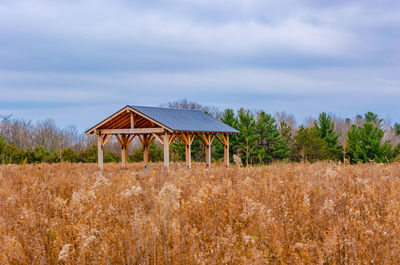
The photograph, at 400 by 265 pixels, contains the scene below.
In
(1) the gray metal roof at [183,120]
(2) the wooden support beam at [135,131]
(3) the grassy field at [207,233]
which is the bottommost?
(3) the grassy field at [207,233]

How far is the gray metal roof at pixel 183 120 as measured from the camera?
19.7m

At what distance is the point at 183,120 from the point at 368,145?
18.8 metres

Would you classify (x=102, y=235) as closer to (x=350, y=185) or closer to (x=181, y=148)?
(x=350, y=185)

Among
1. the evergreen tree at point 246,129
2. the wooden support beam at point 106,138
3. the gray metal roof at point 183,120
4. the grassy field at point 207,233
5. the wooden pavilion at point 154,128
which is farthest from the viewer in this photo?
the evergreen tree at point 246,129

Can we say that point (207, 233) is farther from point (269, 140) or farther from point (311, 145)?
point (311, 145)

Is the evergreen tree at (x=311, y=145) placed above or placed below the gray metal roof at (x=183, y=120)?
below

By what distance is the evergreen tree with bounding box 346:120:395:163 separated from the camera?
31234mm

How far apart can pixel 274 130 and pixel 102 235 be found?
94.6ft

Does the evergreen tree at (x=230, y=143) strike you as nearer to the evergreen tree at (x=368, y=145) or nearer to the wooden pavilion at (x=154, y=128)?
the wooden pavilion at (x=154, y=128)

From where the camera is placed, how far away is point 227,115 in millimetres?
31625

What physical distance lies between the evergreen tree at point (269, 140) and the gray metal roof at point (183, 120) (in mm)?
7238

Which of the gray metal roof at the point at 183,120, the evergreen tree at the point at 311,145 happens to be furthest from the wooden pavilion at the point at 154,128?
the evergreen tree at the point at 311,145

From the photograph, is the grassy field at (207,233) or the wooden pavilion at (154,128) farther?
the wooden pavilion at (154,128)

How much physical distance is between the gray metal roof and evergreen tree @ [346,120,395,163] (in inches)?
557
